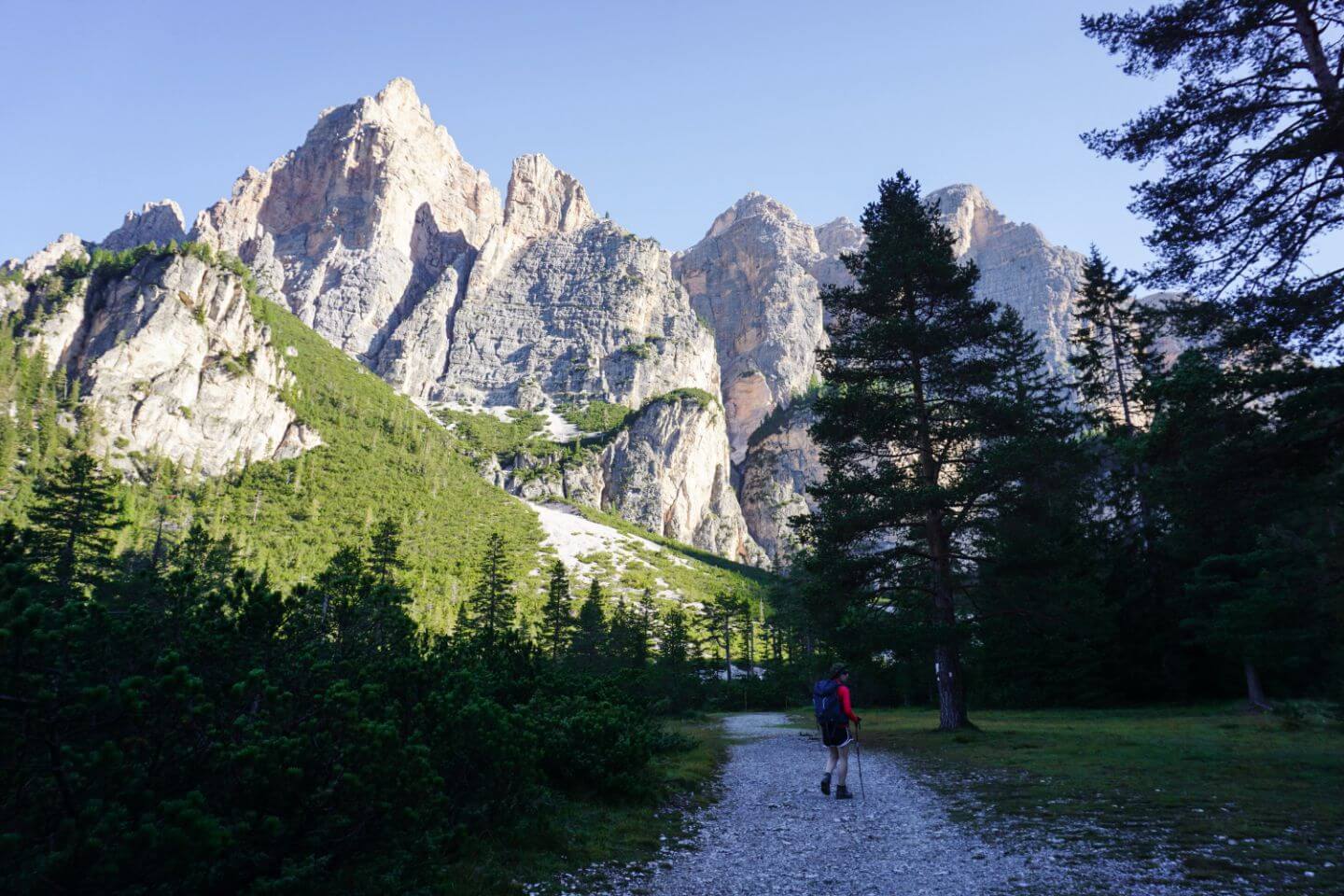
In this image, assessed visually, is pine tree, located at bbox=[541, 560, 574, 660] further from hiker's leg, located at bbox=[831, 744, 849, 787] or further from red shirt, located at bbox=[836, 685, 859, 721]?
red shirt, located at bbox=[836, 685, 859, 721]

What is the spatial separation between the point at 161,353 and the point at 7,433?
1189 inches

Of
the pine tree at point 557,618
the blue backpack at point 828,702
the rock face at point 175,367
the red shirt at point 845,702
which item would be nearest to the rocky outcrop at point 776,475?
the rock face at point 175,367

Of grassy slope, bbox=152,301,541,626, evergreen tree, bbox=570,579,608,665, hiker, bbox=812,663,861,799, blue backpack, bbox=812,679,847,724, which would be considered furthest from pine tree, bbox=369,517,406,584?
hiker, bbox=812,663,861,799

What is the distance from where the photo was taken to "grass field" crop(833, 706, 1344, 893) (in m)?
5.72

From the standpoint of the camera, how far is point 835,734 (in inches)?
391

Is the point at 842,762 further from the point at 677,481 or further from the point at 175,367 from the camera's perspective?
the point at 677,481

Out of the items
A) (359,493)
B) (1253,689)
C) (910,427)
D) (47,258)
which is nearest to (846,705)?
(910,427)

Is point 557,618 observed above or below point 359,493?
below

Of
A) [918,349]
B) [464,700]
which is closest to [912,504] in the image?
[918,349]

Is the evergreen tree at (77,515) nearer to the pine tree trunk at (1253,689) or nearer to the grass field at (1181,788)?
the grass field at (1181,788)

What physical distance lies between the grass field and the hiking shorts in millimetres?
1603

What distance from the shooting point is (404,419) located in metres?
138

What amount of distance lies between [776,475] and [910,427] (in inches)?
6117

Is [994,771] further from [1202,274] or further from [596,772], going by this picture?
[1202,274]
